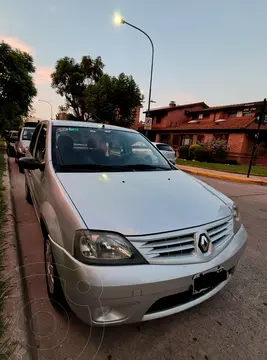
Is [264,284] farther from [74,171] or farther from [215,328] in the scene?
[74,171]

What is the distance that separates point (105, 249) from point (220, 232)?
999 mm

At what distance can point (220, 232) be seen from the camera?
2018 millimetres

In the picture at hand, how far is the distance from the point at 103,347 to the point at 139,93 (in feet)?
90.7

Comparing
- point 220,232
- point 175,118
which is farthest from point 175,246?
point 175,118

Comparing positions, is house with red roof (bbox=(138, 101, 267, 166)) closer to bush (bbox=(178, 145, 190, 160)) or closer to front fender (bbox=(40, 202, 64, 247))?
bush (bbox=(178, 145, 190, 160))

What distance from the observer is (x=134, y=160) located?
3070mm

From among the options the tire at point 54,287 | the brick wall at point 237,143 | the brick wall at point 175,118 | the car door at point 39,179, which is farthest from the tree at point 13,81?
the brick wall at point 175,118

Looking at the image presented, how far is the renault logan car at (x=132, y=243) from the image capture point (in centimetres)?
155

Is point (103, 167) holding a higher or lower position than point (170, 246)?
higher

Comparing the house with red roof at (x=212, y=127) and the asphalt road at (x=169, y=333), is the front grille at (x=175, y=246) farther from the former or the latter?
the house with red roof at (x=212, y=127)

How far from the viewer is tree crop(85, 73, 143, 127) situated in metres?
26.3

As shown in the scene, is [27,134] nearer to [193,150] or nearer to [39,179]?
[39,179]

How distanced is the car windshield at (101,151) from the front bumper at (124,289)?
114 cm

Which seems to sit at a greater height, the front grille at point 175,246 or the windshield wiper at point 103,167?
the windshield wiper at point 103,167
